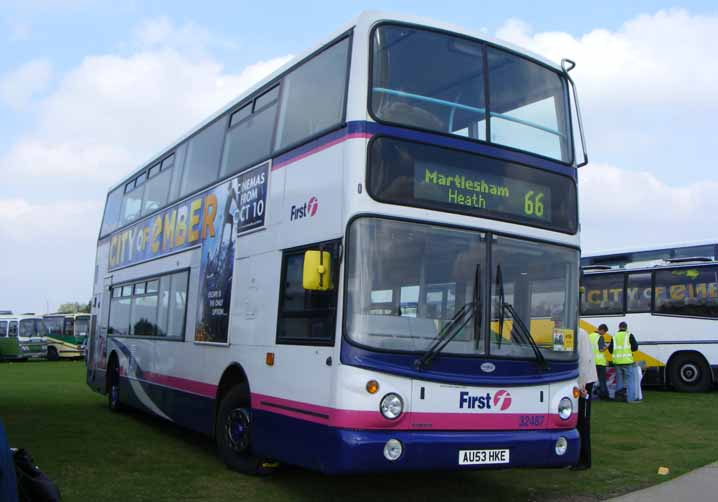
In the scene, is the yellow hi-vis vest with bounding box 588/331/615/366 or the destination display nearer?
the destination display

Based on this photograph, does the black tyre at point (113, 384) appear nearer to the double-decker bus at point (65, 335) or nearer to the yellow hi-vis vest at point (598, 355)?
the yellow hi-vis vest at point (598, 355)

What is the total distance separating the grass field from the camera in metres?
8.01

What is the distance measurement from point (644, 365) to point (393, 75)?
1650 centimetres

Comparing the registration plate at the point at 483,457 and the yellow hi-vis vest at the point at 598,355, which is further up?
the yellow hi-vis vest at the point at 598,355

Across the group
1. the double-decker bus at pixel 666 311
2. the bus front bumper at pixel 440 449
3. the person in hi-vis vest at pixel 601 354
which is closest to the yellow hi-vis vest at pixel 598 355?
the person in hi-vis vest at pixel 601 354

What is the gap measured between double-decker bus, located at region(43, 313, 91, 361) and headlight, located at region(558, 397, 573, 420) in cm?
3836

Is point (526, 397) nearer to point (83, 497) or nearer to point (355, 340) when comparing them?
point (355, 340)

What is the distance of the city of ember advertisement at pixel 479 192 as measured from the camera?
720 centimetres

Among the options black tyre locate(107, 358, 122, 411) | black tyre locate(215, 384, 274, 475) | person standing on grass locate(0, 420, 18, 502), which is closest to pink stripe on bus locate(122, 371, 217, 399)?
black tyre locate(215, 384, 274, 475)

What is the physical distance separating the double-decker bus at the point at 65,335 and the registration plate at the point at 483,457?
38552 millimetres

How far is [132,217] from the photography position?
14414 mm

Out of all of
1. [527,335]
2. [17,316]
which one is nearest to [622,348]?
[527,335]

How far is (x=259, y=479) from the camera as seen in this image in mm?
8586

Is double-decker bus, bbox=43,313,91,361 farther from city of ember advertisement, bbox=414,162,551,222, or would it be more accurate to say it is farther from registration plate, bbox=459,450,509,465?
registration plate, bbox=459,450,509,465
